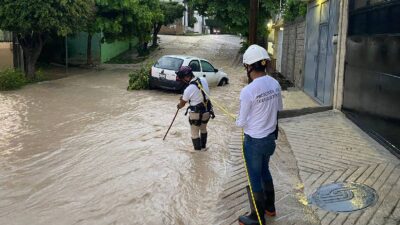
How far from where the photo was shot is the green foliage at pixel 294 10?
15717 millimetres

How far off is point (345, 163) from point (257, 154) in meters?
2.55

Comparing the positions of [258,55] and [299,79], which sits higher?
[258,55]

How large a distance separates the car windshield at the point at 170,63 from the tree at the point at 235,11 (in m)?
10.9

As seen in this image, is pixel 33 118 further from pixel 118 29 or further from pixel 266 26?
pixel 266 26

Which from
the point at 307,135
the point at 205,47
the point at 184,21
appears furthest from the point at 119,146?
the point at 184,21

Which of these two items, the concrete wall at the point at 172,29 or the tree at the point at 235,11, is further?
the concrete wall at the point at 172,29

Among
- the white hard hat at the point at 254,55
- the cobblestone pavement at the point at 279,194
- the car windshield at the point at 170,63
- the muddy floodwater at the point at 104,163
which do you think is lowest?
the muddy floodwater at the point at 104,163

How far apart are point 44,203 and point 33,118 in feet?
20.8

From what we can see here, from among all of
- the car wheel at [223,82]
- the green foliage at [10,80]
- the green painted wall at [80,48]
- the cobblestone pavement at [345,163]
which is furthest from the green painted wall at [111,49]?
the cobblestone pavement at [345,163]

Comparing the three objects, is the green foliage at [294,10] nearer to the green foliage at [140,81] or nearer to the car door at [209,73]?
the car door at [209,73]

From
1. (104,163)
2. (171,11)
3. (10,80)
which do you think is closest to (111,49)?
(171,11)

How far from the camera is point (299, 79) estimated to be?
1616 centimetres

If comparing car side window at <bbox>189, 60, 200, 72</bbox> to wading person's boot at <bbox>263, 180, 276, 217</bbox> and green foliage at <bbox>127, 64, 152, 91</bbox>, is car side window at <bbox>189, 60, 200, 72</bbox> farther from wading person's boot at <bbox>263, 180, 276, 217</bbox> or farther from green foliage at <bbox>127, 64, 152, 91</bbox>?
wading person's boot at <bbox>263, 180, 276, 217</bbox>

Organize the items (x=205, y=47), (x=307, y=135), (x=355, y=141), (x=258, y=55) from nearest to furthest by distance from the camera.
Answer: (x=258, y=55) → (x=355, y=141) → (x=307, y=135) → (x=205, y=47)
